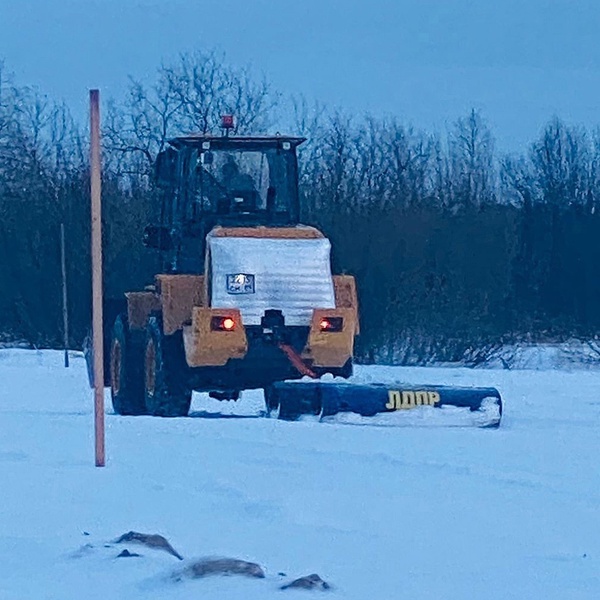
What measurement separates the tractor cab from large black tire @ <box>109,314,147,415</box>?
0.84m

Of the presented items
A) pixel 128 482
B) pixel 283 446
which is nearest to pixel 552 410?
pixel 283 446

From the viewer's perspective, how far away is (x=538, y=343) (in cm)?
3675

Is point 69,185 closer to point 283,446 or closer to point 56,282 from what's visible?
point 56,282

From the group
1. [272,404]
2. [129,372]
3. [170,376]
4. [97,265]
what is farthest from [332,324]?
[97,265]

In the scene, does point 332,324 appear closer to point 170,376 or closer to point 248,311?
point 248,311

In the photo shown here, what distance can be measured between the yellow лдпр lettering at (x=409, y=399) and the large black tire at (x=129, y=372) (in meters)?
3.49

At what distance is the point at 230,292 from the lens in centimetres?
1465

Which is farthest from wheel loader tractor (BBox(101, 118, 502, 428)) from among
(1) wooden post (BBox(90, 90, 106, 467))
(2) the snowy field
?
(1) wooden post (BBox(90, 90, 106, 467))

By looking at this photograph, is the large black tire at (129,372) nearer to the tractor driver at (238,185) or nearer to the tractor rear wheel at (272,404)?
the tractor driver at (238,185)

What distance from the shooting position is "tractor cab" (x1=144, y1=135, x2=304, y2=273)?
16031 millimetres

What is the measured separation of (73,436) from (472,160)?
46984mm

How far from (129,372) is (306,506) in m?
7.66

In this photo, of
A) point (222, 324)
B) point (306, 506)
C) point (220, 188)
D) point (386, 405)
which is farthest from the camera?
point (220, 188)

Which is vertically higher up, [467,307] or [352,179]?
[352,179]
